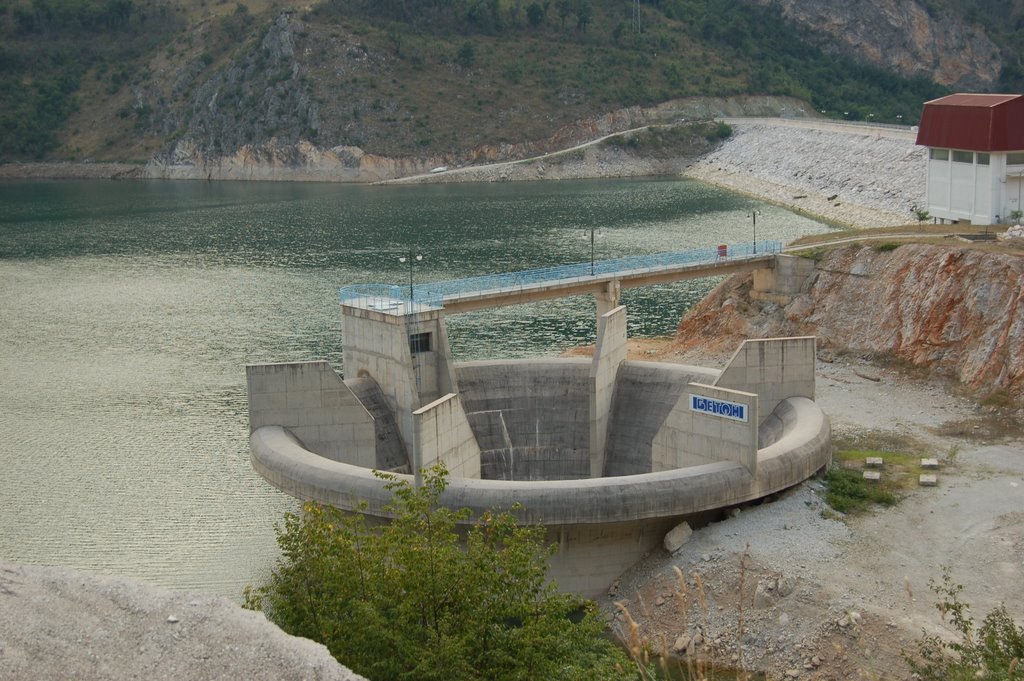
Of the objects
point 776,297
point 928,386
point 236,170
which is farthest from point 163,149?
point 928,386

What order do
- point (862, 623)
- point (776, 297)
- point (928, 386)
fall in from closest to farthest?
1. point (862, 623)
2. point (928, 386)
3. point (776, 297)

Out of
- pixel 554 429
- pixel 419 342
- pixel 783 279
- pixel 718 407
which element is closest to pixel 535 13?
pixel 783 279

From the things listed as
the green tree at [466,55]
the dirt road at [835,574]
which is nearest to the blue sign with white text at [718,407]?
the dirt road at [835,574]

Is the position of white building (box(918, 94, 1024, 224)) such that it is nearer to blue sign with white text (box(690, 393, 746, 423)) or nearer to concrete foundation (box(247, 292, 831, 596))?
concrete foundation (box(247, 292, 831, 596))

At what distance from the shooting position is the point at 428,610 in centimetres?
1898

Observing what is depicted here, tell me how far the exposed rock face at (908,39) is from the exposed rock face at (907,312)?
13883 centimetres

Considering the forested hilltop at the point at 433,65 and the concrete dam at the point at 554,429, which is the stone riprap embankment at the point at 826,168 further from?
the concrete dam at the point at 554,429

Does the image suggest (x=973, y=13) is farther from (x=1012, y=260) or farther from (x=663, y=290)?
(x=1012, y=260)

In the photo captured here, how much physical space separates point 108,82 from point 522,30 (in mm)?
60369

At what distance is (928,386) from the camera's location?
44.9 m

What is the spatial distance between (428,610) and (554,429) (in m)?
19.4

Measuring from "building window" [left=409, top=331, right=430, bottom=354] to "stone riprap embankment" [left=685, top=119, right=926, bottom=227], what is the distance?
185 feet

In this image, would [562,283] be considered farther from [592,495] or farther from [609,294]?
[592,495]

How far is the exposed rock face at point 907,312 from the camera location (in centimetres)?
4416
